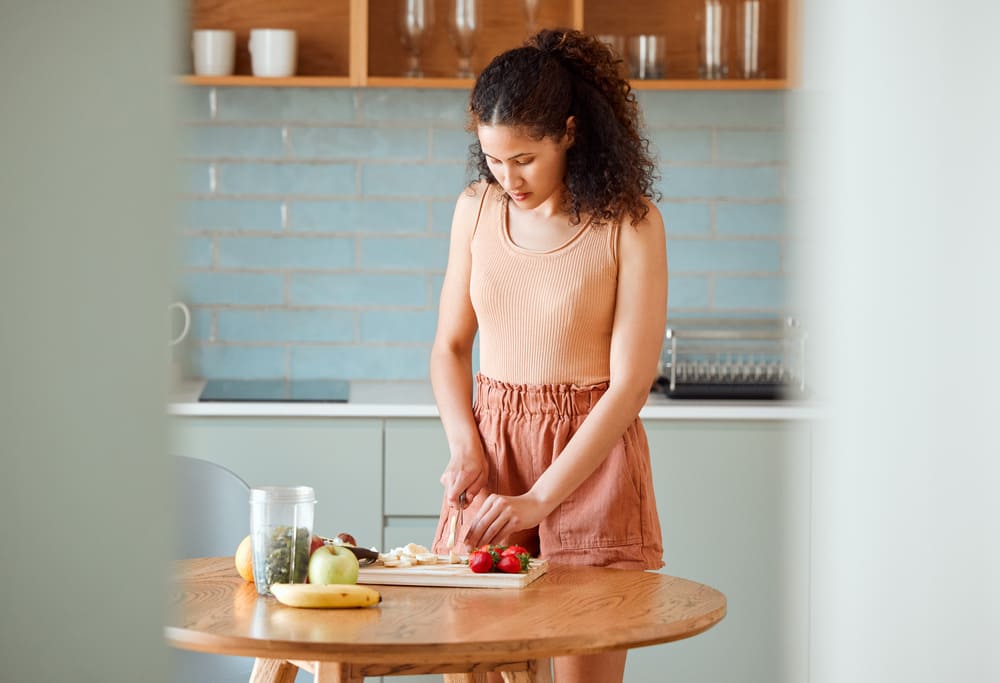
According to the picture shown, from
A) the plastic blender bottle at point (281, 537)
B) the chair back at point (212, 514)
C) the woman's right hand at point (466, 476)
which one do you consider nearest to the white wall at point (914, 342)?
the plastic blender bottle at point (281, 537)

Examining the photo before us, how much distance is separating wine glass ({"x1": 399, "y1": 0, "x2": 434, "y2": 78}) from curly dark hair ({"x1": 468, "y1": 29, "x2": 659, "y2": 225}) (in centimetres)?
140

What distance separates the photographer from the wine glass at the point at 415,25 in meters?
3.39

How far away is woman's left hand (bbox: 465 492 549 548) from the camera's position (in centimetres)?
182

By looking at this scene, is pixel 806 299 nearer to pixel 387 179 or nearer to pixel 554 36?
pixel 554 36

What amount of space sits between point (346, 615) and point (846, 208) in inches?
45.1

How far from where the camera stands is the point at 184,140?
0.37 meters

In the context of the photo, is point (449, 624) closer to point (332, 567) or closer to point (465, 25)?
point (332, 567)

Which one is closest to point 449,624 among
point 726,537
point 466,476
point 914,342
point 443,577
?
point 443,577

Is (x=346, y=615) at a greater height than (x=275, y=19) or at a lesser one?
lesser

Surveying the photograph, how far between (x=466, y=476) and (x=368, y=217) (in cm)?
186

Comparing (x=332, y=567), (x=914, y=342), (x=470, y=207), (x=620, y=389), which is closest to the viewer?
(x=914, y=342)

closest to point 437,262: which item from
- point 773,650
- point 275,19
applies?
point 275,19

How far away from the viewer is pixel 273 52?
340 centimetres

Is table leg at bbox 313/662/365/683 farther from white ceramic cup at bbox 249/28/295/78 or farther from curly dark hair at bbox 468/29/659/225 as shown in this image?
white ceramic cup at bbox 249/28/295/78
